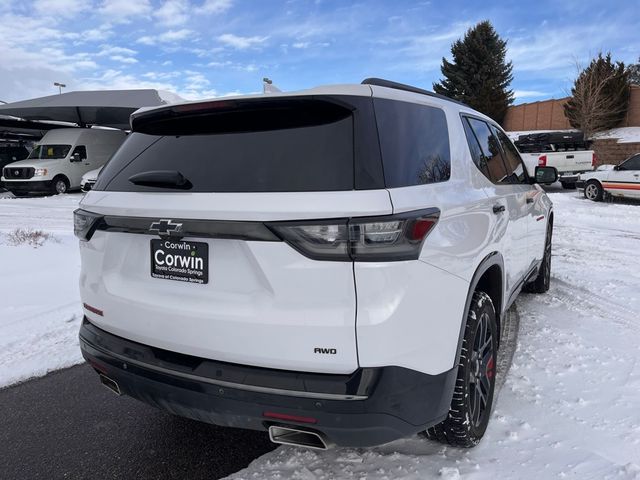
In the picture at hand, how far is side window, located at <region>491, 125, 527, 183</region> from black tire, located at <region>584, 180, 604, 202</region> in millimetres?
11914

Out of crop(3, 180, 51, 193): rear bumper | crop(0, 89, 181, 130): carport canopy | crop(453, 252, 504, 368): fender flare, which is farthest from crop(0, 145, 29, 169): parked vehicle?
crop(453, 252, 504, 368): fender flare

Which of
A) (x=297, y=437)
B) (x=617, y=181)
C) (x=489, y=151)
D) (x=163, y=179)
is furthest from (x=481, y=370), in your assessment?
(x=617, y=181)

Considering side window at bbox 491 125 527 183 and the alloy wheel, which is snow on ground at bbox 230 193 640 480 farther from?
side window at bbox 491 125 527 183

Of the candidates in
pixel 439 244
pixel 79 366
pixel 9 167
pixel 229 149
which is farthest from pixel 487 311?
pixel 9 167

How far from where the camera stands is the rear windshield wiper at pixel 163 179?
87.0 inches

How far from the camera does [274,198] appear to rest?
77.7 inches

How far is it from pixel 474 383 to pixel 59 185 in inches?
777

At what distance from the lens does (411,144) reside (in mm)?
2205

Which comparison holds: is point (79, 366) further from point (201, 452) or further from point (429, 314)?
point (429, 314)

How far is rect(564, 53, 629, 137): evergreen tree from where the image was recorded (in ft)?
104

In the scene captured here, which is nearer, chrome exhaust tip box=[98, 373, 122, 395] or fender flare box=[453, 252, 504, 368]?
fender flare box=[453, 252, 504, 368]

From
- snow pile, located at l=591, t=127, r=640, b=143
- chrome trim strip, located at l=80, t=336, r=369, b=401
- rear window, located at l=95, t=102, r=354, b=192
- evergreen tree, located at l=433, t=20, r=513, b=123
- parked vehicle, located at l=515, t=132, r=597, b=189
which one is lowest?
chrome trim strip, located at l=80, t=336, r=369, b=401

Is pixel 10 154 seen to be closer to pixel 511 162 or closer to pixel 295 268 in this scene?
pixel 511 162

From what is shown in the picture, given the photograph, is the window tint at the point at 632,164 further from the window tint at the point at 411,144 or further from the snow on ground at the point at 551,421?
the window tint at the point at 411,144
